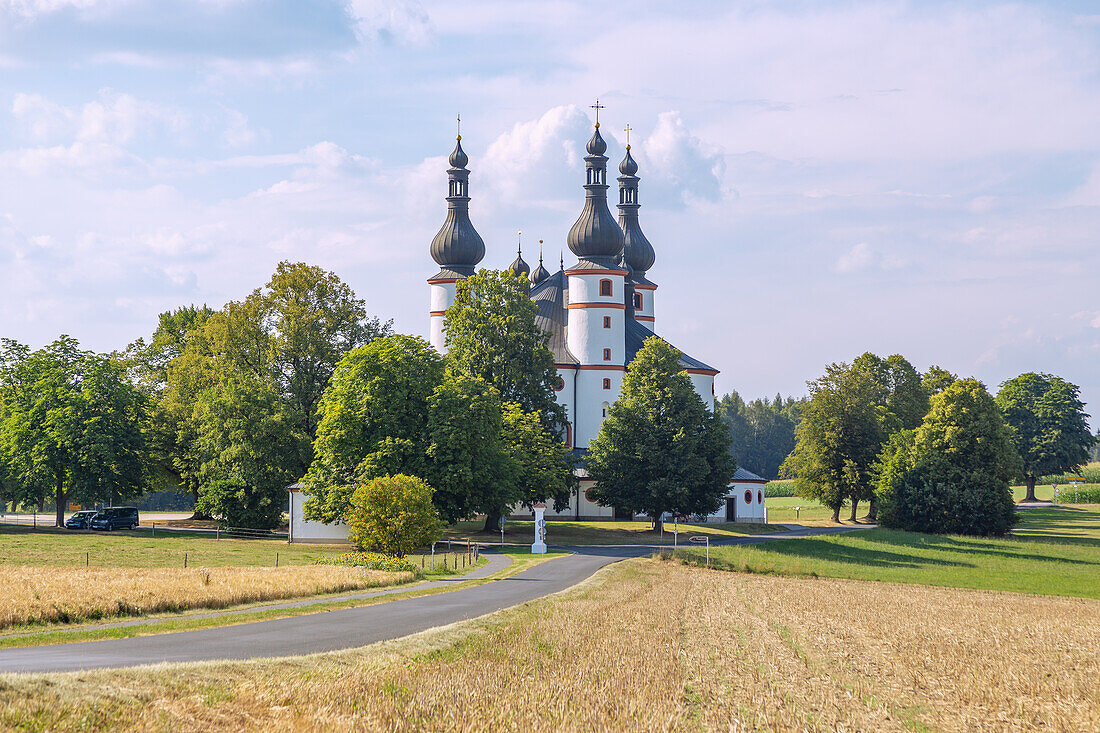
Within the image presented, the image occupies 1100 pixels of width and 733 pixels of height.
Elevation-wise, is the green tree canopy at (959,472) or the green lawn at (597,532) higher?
the green tree canopy at (959,472)

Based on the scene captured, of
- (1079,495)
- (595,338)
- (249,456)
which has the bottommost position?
(1079,495)

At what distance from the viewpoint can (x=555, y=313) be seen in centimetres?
8656

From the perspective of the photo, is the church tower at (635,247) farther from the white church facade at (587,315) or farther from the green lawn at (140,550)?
the green lawn at (140,550)

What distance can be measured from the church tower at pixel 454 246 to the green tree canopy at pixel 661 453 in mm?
23562

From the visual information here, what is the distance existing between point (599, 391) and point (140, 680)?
67683 mm

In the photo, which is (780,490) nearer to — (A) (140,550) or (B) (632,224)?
(B) (632,224)

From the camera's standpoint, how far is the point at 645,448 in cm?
6494

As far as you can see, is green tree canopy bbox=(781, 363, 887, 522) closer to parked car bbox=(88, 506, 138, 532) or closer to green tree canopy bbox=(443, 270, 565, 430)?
green tree canopy bbox=(443, 270, 565, 430)

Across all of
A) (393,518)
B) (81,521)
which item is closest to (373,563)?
(393,518)

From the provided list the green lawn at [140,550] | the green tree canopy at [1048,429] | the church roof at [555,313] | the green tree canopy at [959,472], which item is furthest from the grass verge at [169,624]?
the green tree canopy at [1048,429]

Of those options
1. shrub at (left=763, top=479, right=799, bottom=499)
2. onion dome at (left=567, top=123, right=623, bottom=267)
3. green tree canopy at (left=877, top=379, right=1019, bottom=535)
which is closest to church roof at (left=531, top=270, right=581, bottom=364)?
onion dome at (left=567, top=123, right=623, bottom=267)

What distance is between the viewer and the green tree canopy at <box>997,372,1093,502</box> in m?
113

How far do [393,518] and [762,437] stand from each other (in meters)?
137

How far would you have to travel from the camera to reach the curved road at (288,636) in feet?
55.2
